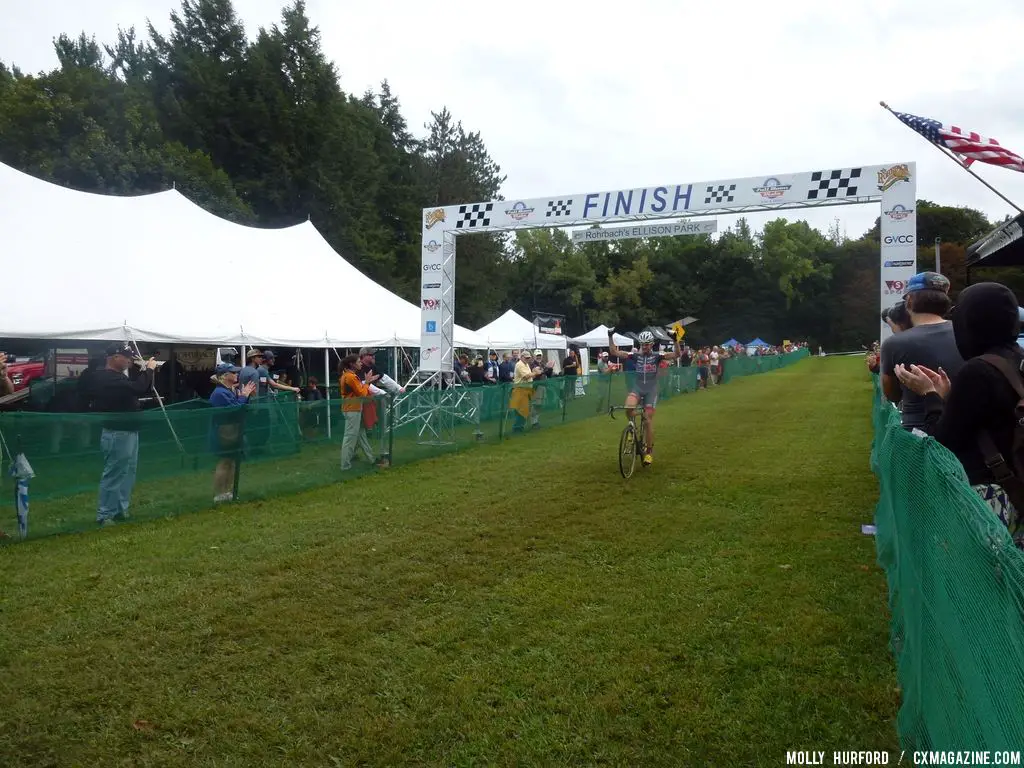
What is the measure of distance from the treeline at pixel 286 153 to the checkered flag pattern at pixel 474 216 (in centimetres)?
2044

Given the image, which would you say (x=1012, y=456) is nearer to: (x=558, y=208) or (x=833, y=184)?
(x=833, y=184)

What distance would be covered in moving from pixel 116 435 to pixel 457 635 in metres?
4.92

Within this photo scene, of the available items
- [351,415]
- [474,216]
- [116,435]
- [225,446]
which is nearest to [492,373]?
[474,216]

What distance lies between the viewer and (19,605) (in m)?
5.21

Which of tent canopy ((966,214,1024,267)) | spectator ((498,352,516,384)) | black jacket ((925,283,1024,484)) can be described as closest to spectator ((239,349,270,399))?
spectator ((498,352,516,384))

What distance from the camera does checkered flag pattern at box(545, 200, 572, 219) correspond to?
567 inches

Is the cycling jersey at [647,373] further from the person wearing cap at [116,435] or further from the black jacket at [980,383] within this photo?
the black jacket at [980,383]

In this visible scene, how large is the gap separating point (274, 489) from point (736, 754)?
7.17 metres

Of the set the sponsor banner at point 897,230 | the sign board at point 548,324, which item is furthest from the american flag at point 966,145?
the sign board at point 548,324

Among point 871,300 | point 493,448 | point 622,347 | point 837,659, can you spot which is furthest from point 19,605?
point 871,300

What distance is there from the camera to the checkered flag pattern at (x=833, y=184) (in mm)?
11781

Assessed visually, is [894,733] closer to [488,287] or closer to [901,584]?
[901,584]

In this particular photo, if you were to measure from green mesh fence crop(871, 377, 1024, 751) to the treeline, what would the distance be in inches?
1273

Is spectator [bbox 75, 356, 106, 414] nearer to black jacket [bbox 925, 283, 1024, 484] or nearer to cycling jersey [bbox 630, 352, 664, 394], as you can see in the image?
cycling jersey [bbox 630, 352, 664, 394]
